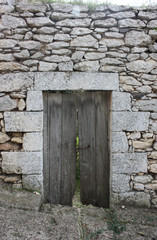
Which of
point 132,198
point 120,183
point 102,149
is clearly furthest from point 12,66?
point 132,198

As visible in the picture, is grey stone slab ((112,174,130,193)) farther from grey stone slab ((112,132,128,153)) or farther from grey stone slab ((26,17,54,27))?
grey stone slab ((26,17,54,27))

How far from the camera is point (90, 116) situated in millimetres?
3336

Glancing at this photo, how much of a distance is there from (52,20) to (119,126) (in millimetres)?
1990

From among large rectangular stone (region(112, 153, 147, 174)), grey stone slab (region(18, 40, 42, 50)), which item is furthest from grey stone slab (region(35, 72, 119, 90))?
large rectangular stone (region(112, 153, 147, 174))

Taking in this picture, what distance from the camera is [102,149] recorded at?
3.37 meters

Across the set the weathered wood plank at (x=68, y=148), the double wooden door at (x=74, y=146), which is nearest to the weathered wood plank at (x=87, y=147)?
the double wooden door at (x=74, y=146)

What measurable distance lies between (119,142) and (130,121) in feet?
1.27

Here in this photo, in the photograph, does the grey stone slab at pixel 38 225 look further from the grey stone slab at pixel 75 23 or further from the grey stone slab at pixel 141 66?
the grey stone slab at pixel 75 23

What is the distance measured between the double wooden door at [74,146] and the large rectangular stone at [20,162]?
26 cm

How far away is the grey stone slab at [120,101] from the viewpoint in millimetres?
3127

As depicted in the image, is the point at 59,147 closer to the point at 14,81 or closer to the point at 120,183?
the point at 120,183

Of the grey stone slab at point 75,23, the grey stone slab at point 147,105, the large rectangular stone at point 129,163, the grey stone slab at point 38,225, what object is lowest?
the grey stone slab at point 38,225

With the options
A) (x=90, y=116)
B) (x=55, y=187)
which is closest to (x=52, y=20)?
(x=90, y=116)

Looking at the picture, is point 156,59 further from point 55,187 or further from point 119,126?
point 55,187
